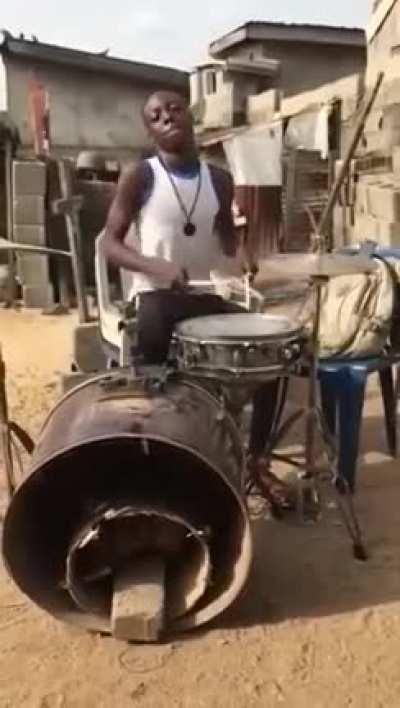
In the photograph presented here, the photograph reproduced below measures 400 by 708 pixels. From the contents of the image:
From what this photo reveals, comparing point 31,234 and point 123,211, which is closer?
point 123,211

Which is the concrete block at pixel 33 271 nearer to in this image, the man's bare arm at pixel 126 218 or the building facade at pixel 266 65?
the building facade at pixel 266 65

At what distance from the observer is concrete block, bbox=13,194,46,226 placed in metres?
11.6

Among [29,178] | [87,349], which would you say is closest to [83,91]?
[29,178]

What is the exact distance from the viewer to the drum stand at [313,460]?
3.89 metres

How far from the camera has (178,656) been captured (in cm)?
319

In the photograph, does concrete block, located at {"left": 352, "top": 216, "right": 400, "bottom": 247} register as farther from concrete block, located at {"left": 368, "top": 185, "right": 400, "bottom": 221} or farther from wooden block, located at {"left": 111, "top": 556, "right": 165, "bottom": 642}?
wooden block, located at {"left": 111, "top": 556, "right": 165, "bottom": 642}

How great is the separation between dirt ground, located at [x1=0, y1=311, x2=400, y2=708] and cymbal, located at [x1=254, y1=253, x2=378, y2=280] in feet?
3.76

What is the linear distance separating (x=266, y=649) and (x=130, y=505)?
0.67 metres

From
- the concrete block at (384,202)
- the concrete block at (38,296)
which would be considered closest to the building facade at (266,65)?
the concrete block at (38,296)

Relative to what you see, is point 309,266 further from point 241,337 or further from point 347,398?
point 347,398

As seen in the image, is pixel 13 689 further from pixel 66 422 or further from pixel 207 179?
pixel 207 179

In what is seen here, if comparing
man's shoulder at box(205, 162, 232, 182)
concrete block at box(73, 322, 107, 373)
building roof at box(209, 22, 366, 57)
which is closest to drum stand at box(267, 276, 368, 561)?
man's shoulder at box(205, 162, 232, 182)

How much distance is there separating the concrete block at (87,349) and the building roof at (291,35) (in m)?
13.3

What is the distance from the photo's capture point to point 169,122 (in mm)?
4043
